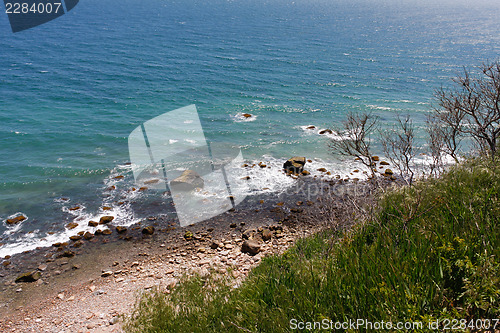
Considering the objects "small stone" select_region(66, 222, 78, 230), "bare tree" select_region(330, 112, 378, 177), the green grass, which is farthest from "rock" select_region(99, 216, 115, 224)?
"bare tree" select_region(330, 112, 378, 177)

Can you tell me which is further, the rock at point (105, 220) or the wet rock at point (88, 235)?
the rock at point (105, 220)

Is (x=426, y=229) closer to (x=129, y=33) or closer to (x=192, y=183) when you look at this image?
(x=192, y=183)

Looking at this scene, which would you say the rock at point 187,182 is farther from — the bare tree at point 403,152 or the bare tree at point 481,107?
the bare tree at point 481,107

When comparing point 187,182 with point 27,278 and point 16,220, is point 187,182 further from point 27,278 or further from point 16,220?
point 27,278

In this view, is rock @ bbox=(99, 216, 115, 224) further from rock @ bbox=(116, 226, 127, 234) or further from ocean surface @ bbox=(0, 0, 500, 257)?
rock @ bbox=(116, 226, 127, 234)

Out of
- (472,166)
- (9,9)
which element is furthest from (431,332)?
(9,9)

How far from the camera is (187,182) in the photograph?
882 inches

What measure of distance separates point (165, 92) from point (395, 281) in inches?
1569

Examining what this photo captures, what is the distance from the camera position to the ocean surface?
858 inches

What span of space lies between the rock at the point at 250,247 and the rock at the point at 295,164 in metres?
9.68

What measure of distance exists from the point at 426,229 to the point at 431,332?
2534mm

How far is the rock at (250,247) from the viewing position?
15375 millimetres

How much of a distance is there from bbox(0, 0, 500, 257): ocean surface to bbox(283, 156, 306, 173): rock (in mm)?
1093

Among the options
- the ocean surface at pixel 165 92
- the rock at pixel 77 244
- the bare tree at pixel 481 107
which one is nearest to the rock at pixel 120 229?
the ocean surface at pixel 165 92
